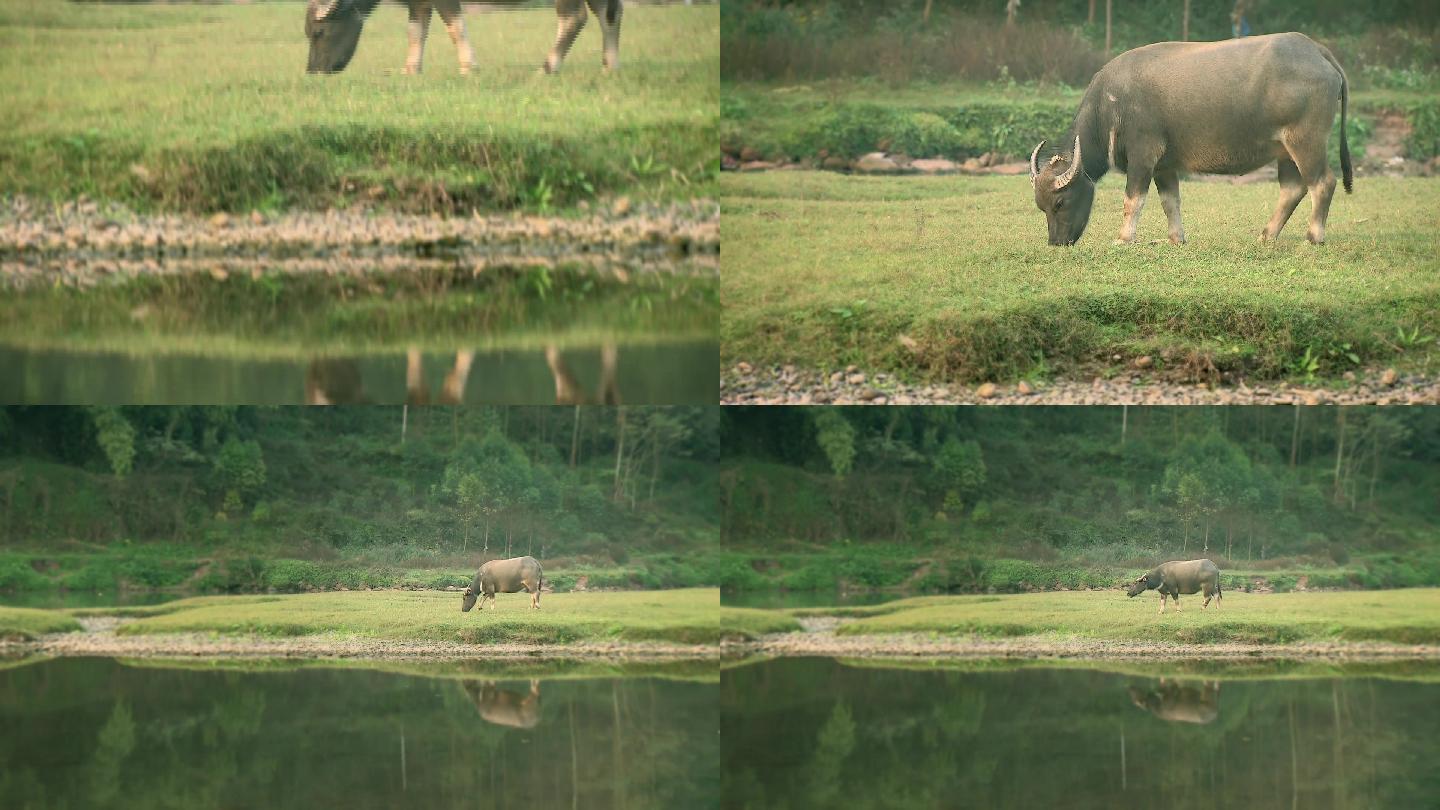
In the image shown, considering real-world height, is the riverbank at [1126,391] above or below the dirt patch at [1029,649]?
above

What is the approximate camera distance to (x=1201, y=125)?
42.8ft

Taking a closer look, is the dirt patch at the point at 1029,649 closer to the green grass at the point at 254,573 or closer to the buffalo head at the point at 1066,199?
the green grass at the point at 254,573

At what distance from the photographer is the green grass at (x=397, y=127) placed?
47.7 feet

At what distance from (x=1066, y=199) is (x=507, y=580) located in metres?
5.45

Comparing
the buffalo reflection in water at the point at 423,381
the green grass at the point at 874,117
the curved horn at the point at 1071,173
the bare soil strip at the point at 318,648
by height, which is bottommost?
the bare soil strip at the point at 318,648

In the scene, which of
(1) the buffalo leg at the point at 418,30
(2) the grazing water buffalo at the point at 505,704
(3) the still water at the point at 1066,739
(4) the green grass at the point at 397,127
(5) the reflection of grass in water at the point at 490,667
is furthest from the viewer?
(1) the buffalo leg at the point at 418,30

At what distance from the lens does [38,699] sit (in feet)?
44.1

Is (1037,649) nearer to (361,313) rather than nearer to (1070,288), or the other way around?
(1070,288)

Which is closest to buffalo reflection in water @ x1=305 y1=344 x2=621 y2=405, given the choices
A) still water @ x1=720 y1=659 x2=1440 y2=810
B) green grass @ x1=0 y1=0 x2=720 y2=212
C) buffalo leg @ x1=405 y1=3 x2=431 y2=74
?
green grass @ x1=0 y1=0 x2=720 y2=212

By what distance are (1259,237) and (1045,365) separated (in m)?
1.86

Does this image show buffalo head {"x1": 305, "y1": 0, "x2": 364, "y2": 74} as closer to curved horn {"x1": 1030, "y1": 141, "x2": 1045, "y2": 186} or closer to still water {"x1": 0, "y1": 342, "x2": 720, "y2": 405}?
still water {"x1": 0, "y1": 342, "x2": 720, "y2": 405}

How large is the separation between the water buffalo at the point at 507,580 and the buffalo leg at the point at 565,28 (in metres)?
4.04

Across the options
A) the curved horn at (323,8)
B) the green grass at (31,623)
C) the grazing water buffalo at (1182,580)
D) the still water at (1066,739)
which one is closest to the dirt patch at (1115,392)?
the still water at (1066,739)

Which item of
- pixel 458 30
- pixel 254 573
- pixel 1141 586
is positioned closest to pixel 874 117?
pixel 458 30
